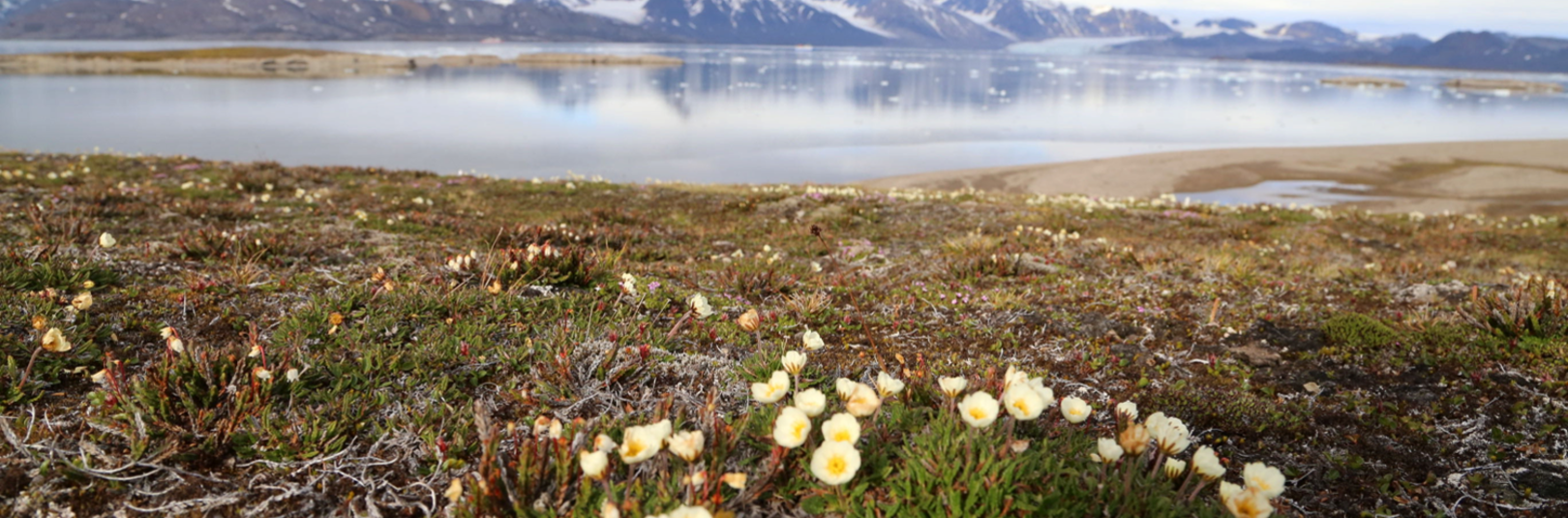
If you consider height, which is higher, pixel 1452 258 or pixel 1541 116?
pixel 1541 116

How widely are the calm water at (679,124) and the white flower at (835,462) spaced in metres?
29.1

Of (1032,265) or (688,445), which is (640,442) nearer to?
(688,445)

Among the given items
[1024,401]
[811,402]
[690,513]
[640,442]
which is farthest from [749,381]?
[690,513]

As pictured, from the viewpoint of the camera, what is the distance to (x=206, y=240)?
273 inches

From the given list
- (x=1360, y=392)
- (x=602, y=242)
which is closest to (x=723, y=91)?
(x=602, y=242)

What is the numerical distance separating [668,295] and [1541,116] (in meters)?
99.8

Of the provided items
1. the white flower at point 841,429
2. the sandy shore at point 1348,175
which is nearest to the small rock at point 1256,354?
the white flower at point 841,429

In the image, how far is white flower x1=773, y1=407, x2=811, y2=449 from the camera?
2551 mm

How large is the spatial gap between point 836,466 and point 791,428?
23 cm

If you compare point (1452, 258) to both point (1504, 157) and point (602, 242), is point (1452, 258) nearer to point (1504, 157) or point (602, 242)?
point (602, 242)

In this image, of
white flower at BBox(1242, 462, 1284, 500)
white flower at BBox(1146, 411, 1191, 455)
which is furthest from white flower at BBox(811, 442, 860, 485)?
white flower at BBox(1242, 462, 1284, 500)

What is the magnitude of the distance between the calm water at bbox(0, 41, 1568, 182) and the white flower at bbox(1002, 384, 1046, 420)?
29.1m

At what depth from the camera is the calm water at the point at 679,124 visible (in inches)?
1437

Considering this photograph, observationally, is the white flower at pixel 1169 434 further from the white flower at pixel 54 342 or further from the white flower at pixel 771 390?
the white flower at pixel 54 342
